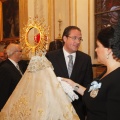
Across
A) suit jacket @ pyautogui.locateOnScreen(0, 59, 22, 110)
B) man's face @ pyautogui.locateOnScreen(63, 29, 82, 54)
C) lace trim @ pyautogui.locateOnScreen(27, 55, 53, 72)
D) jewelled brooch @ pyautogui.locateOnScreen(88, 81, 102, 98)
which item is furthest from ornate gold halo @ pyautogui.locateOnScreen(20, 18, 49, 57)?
suit jacket @ pyautogui.locateOnScreen(0, 59, 22, 110)

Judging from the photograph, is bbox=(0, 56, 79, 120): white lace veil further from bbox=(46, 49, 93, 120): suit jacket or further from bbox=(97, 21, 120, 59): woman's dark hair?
bbox=(46, 49, 93, 120): suit jacket

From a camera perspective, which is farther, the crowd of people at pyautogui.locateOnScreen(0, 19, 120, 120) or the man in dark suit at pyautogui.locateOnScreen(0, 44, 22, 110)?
the man in dark suit at pyautogui.locateOnScreen(0, 44, 22, 110)

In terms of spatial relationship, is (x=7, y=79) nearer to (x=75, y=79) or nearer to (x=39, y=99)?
(x=75, y=79)

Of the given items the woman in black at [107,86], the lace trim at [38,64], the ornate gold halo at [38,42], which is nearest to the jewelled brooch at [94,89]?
the woman in black at [107,86]

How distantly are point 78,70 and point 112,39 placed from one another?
1.47 meters

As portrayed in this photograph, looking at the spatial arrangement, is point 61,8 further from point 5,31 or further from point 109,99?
point 109,99

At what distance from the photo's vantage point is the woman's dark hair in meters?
2.04

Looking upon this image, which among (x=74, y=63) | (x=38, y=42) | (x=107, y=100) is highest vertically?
(x=38, y=42)

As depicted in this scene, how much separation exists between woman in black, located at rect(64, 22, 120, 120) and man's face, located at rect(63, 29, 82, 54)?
1.31m

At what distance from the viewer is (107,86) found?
6.68 feet

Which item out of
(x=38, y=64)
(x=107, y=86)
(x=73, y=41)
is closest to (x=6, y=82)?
(x=73, y=41)

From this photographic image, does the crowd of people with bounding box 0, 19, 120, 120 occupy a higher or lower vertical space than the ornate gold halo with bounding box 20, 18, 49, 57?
lower

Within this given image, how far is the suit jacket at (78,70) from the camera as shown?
351cm

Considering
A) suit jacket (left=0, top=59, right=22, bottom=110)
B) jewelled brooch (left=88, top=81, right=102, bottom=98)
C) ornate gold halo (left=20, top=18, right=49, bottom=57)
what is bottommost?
suit jacket (left=0, top=59, right=22, bottom=110)
